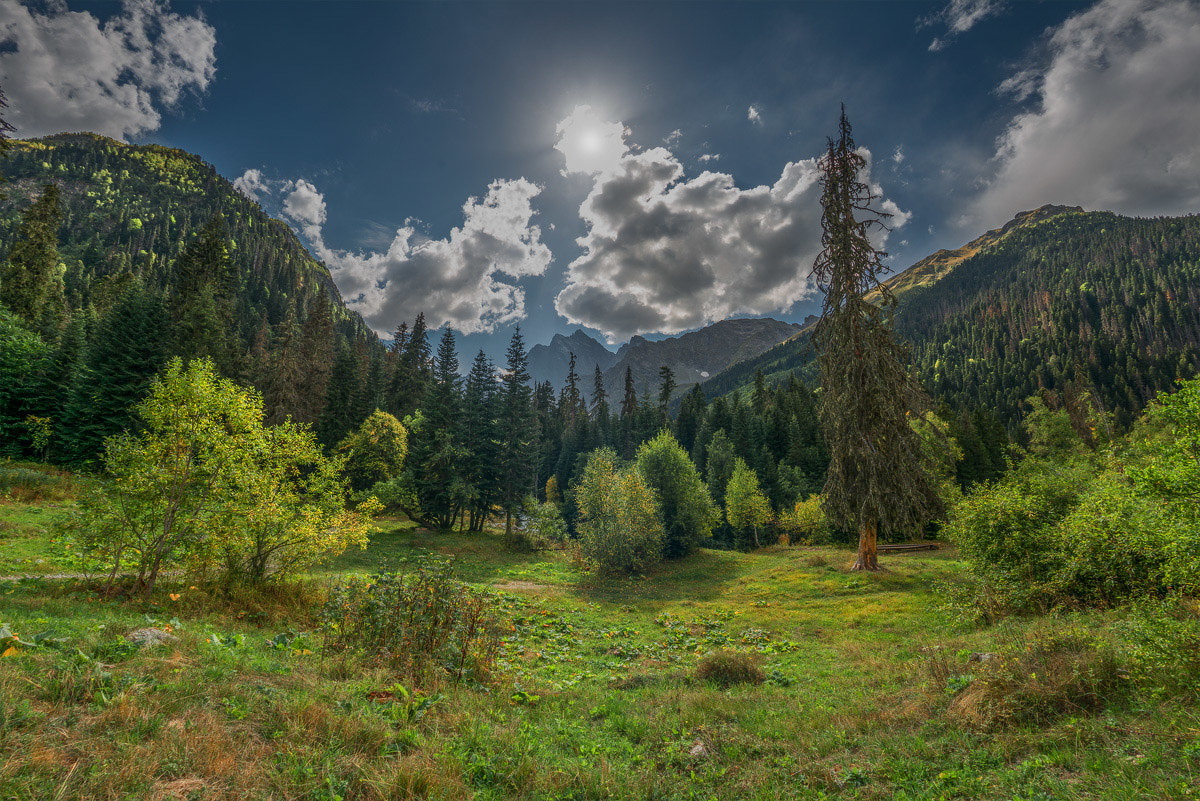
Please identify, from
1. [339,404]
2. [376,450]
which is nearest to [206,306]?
[339,404]

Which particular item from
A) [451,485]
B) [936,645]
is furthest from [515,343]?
[936,645]

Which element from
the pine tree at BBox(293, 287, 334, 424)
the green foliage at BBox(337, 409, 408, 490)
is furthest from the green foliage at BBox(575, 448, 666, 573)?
the pine tree at BBox(293, 287, 334, 424)

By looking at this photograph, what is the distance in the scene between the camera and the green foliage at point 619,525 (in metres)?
31.4

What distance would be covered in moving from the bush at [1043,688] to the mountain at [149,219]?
102 meters

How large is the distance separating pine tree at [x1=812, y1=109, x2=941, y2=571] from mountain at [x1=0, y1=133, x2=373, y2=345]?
94.6 meters

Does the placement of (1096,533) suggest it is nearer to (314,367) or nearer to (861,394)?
(861,394)

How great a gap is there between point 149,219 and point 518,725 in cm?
19972

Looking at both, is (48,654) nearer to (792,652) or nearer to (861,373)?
(792,652)

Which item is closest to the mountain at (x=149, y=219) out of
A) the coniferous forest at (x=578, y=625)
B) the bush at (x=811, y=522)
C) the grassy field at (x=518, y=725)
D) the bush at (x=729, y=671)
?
the coniferous forest at (x=578, y=625)

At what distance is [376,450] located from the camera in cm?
4241

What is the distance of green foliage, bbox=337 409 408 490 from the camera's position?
41.6m

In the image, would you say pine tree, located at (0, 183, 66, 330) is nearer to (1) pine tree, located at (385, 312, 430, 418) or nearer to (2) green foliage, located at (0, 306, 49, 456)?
(2) green foliage, located at (0, 306, 49, 456)

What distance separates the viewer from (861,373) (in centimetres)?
2134

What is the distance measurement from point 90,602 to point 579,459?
60.8 metres
